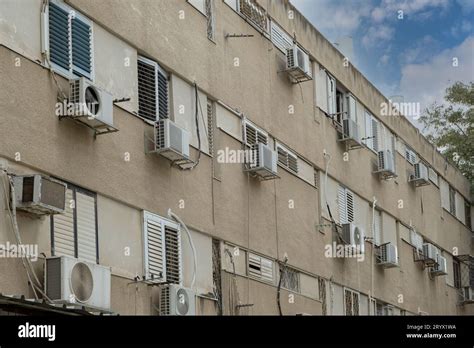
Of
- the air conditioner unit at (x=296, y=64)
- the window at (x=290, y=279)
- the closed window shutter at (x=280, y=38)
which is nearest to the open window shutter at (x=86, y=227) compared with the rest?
the window at (x=290, y=279)

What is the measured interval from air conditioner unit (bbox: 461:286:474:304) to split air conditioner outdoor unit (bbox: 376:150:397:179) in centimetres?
764

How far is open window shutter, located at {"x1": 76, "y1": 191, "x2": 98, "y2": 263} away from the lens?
13594mm

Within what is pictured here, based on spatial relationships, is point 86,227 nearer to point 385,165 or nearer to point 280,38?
point 280,38

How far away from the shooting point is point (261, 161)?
60.9 feet

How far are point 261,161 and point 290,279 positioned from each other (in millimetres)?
2847

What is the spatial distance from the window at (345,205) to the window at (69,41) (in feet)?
34.0

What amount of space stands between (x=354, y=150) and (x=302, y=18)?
3.71m

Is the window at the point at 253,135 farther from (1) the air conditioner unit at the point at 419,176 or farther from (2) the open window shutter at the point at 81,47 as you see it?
(1) the air conditioner unit at the point at 419,176

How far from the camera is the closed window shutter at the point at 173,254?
15.8 m

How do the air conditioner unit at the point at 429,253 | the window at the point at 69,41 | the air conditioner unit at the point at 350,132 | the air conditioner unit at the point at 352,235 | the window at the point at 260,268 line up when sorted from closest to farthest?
the window at the point at 69,41
the window at the point at 260,268
the air conditioner unit at the point at 352,235
the air conditioner unit at the point at 350,132
the air conditioner unit at the point at 429,253

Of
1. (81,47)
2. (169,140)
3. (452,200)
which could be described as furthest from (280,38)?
(452,200)
